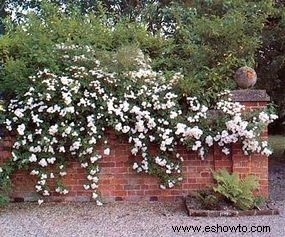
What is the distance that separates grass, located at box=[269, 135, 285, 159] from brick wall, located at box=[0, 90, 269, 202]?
374 centimetres

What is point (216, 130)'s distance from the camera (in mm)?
5695

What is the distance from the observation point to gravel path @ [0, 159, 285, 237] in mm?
4566

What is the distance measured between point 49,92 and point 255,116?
→ 262 centimetres

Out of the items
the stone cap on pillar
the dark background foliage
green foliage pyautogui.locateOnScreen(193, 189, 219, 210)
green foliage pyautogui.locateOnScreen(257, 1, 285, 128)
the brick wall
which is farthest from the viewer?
green foliage pyautogui.locateOnScreen(257, 1, 285, 128)

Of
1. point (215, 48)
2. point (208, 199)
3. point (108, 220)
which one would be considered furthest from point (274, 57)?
point (108, 220)

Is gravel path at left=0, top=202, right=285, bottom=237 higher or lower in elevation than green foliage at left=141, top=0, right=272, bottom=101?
lower

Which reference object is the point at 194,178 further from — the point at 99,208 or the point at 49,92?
the point at 49,92

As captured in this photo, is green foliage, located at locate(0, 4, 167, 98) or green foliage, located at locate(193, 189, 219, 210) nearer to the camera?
green foliage, located at locate(193, 189, 219, 210)

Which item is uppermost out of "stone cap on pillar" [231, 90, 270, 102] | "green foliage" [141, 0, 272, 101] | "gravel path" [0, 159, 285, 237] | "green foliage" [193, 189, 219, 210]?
"green foliage" [141, 0, 272, 101]

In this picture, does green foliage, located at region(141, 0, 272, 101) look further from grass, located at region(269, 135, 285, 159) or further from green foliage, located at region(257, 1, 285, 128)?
grass, located at region(269, 135, 285, 159)

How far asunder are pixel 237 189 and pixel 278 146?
8220 millimetres

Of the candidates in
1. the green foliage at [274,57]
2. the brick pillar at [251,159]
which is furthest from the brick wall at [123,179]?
the green foliage at [274,57]

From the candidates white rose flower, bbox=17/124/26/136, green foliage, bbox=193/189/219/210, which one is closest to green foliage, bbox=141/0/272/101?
green foliage, bbox=193/189/219/210

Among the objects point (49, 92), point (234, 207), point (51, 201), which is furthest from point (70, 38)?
point (234, 207)
